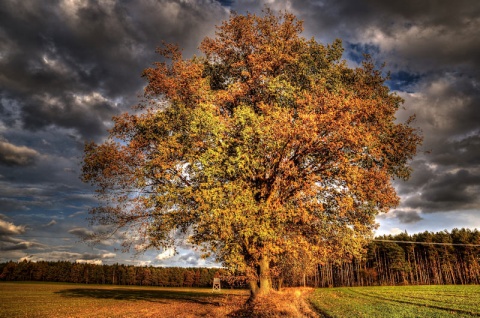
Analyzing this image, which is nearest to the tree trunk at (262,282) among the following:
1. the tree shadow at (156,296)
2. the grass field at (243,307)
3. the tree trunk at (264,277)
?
the tree trunk at (264,277)

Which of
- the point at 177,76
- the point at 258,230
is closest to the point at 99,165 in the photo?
the point at 177,76

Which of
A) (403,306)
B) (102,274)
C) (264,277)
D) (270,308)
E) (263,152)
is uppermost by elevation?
(263,152)

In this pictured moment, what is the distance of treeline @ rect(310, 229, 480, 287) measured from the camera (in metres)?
97.2

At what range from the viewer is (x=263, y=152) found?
17516mm

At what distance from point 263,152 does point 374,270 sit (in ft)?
364

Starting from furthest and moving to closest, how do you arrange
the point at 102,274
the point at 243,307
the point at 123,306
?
the point at 102,274
the point at 123,306
the point at 243,307

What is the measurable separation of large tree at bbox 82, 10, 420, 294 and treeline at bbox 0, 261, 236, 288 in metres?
109

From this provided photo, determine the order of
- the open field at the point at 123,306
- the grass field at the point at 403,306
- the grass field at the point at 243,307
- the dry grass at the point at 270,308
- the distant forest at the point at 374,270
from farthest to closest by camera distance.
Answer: the distant forest at the point at 374,270, the grass field at the point at 403,306, the open field at the point at 123,306, the grass field at the point at 243,307, the dry grass at the point at 270,308

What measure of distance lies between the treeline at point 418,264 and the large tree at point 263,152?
79.0 m

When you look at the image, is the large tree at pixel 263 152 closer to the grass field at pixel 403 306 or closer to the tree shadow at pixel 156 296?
the grass field at pixel 403 306

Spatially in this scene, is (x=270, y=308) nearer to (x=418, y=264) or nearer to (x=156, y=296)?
(x=156, y=296)

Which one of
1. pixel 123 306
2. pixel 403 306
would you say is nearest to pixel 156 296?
pixel 123 306

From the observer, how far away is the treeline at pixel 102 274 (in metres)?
125

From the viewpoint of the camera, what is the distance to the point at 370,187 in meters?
18.7
